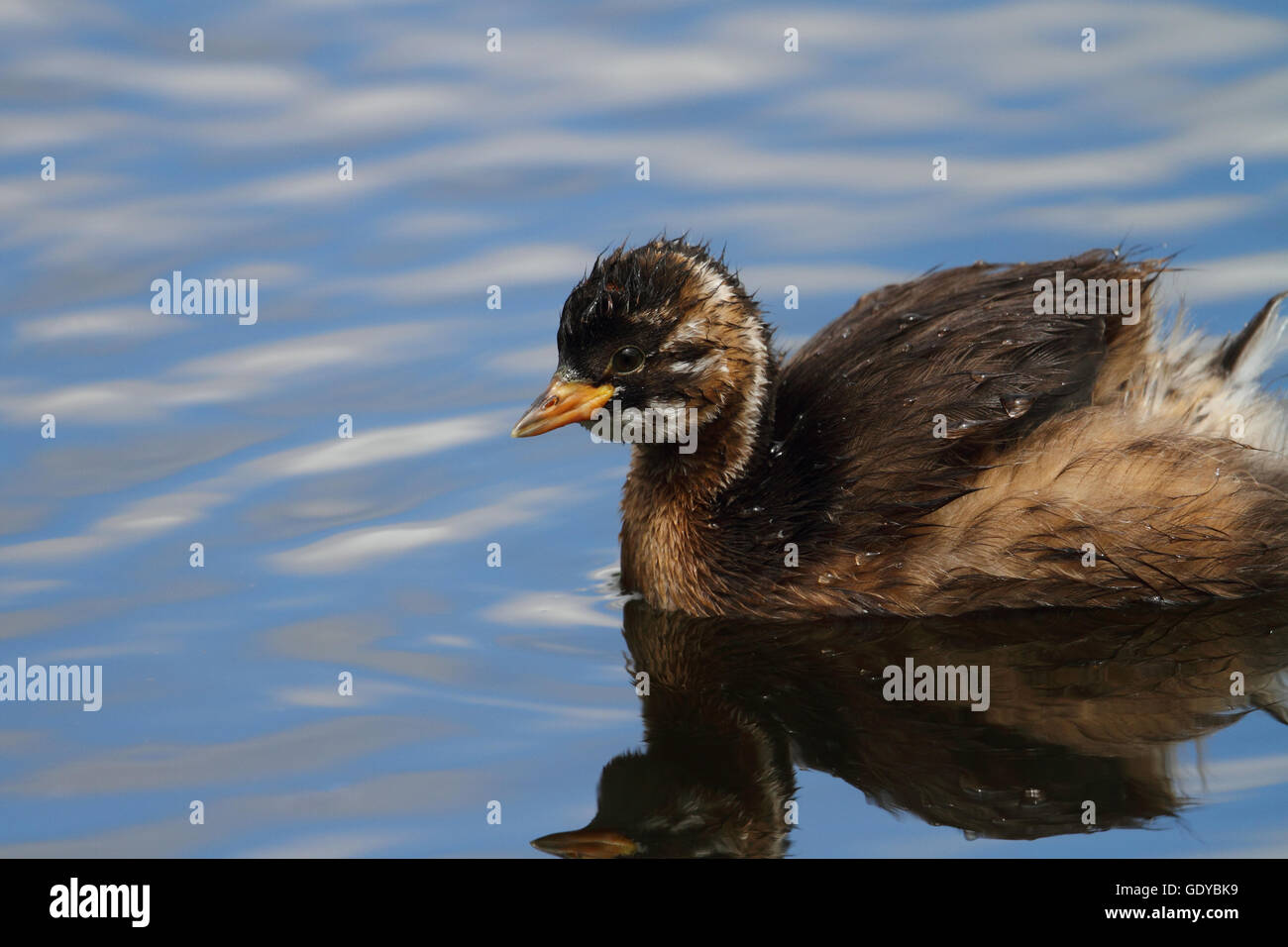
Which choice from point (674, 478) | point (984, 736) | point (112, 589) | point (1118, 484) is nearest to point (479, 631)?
point (674, 478)

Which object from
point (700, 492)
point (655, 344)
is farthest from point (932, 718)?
point (655, 344)

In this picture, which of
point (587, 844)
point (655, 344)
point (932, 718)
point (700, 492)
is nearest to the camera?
point (587, 844)

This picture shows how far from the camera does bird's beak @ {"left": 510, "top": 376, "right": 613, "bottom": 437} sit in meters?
9.25

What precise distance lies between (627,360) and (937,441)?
1466 mm

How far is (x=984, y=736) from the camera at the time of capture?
318 inches

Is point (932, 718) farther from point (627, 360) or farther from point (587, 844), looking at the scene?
point (627, 360)

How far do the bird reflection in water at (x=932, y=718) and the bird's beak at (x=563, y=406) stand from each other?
966mm

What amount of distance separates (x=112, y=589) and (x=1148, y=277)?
505cm

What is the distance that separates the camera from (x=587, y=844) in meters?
7.47

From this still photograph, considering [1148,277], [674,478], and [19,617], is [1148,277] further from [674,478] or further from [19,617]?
[19,617]

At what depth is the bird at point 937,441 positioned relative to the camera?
29.4ft

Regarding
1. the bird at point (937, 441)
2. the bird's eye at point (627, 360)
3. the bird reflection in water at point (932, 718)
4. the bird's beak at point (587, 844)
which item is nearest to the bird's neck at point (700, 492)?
the bird at point (937, 441)

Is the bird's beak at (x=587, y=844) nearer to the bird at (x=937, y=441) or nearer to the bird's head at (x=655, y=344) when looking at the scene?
the bird at (x=937, y=441)

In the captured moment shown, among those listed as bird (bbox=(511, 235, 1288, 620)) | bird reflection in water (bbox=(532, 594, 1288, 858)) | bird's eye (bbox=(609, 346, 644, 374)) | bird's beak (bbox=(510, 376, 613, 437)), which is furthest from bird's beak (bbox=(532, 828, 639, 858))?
bird's eye (bbox=(609, 346, 644, 374))
